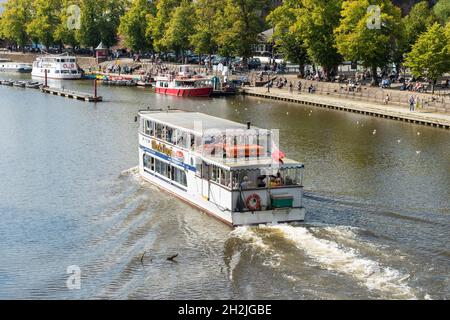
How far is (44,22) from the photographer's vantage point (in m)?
191

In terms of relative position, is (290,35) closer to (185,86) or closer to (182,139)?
(185,86)

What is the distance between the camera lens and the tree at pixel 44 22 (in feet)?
627

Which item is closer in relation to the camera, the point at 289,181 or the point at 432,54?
the point at 289,181

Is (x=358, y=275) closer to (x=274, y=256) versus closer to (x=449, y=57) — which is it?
(x=274, y=256)

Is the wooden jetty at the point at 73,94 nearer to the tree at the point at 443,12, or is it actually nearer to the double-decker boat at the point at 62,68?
the double-decker boat at the point at 62,68

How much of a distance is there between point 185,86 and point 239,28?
74.8ft

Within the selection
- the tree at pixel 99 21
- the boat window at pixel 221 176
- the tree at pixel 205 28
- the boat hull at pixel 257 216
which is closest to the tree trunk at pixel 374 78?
the tree at pixel 205 28

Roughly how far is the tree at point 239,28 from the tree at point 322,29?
19.6m

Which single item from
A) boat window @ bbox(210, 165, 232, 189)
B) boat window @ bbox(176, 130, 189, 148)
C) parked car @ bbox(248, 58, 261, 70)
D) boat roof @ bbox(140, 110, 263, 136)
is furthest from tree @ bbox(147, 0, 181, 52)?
boat window @ bbox(210, 165, 232, 189)

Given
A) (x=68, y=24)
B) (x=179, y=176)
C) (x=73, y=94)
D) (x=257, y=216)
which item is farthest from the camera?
(x=68, y=24)

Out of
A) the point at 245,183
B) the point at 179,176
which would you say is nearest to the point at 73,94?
the point at 179,176

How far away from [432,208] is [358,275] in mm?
14487

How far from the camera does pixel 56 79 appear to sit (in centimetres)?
15062

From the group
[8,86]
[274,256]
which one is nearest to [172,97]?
[8,86]
